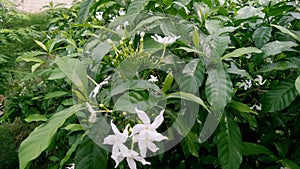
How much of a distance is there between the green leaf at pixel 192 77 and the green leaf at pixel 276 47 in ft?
0.64

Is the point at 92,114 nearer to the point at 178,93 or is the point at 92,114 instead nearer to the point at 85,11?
the point at 178,93

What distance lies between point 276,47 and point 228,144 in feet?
0.96

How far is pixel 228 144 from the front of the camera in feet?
3.24

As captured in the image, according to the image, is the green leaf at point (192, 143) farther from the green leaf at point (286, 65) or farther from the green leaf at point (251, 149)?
the green leaf at point (286, 65)

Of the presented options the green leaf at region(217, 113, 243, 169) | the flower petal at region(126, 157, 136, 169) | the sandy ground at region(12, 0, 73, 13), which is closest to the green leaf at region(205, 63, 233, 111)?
the green leaf at region(217, 113, 243, 169)

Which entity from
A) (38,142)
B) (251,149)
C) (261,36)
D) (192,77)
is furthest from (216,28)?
(38,142)

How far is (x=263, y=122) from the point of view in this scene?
121 cm

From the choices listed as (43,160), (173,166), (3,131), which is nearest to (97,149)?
(173,166)

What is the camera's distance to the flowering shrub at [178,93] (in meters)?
0.86

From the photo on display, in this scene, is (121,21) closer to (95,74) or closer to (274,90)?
(95,74)

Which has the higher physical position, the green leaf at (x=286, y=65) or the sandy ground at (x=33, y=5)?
the green leaf at (x=286, y=65)

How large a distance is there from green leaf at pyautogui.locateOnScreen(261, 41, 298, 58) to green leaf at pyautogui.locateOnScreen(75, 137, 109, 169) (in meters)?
0.50

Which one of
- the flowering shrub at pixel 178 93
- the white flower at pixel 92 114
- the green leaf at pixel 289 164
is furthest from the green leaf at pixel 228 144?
the white flower at pixel 92 114

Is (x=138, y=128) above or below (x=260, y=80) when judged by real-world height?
above
